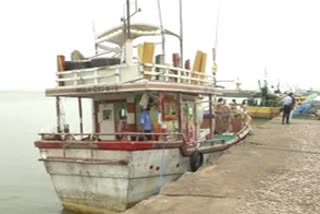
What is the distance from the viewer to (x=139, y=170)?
34.1 ft

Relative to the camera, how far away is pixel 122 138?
1159 cm

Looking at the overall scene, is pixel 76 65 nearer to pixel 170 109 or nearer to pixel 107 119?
pixel 107 119

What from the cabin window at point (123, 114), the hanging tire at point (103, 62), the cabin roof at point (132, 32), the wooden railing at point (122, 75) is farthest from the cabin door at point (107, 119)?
the cabin roof at point (132, 32)

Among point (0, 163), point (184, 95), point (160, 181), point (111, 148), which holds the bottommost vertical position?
point (0, 163)

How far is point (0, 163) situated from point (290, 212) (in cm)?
2005

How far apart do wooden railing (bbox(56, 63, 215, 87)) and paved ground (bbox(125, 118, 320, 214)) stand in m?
2.67

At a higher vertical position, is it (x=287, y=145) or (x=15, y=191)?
(x=287, y=145)

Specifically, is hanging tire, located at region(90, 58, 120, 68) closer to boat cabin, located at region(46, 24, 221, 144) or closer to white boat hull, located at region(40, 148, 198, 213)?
boat cabin, located at region(46, 24, 221, 144)

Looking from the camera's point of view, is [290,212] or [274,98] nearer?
[290,212]

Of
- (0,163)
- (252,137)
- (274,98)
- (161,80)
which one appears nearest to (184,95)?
(161,80)

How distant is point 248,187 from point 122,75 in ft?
14.4

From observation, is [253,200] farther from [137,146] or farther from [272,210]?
[137,146]

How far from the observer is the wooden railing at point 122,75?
10.8m

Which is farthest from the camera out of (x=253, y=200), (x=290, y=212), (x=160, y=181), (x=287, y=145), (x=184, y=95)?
(x=287, y=145)
